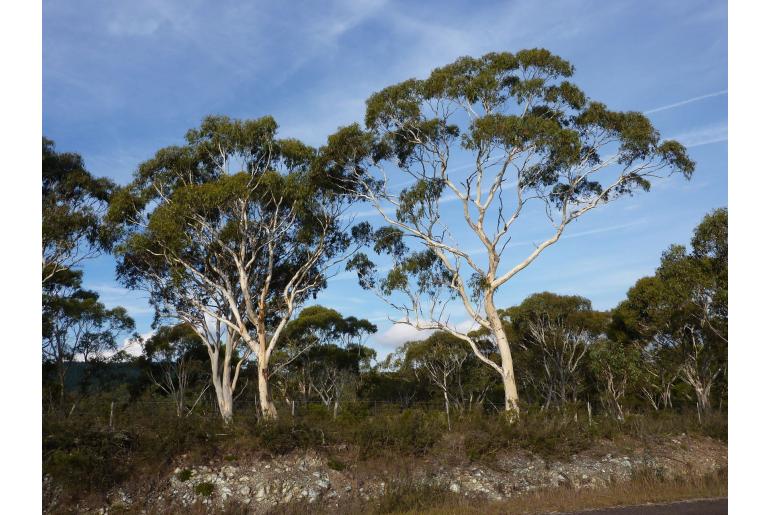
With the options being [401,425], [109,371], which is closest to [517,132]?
[401,425]

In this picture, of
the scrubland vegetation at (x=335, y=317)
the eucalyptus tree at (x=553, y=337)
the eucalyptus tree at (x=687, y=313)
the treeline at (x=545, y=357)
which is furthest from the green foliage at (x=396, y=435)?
the eucalyptus tree at (x=553, y=337)

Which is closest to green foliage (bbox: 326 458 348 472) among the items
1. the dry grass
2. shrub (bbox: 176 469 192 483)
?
the dry grass

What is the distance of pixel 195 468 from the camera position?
13188 mm

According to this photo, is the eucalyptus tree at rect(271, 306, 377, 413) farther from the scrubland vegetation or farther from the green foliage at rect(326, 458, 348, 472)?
the green foliage at rect(326, 458, 348, 472)

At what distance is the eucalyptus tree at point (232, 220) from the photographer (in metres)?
24.5

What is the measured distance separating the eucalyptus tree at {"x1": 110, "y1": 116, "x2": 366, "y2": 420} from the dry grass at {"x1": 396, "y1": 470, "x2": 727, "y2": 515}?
524 inches

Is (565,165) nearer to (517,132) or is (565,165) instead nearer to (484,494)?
(517,132)

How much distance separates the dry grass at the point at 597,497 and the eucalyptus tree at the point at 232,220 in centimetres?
1332

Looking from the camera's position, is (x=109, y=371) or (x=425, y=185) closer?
(x=425, y=185)

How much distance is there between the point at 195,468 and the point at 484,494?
6309 millimetres

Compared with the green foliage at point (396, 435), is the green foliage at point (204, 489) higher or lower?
lower

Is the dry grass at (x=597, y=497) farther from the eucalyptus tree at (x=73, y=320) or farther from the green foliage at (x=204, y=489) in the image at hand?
the eucalyptus tree at (x=73, y=320)

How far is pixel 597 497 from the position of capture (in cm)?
1157

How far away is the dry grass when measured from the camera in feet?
35.1
